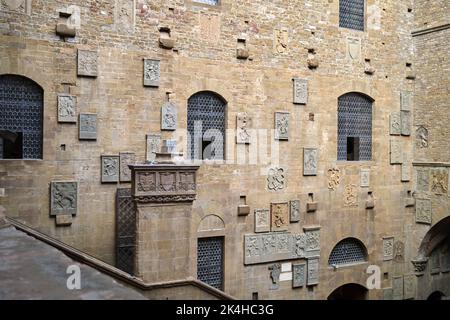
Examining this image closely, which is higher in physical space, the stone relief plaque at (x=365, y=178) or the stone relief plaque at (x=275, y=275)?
the stone relief plaque at (x=365, y=178)

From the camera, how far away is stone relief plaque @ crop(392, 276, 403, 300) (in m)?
12.5

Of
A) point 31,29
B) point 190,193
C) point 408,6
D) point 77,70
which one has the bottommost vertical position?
point 190,193

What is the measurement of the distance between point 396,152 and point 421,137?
756mm

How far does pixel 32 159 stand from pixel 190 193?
9.96 feet

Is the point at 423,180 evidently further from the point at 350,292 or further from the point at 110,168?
the point at 110,168

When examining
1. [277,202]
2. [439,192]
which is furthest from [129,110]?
[439,192]

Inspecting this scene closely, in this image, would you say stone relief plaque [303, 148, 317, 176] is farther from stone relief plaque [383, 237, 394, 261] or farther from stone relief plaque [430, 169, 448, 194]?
stone relief plaque [430, 169, 448, 194]

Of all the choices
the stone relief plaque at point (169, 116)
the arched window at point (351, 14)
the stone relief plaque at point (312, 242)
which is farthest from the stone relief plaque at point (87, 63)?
the arched window at point (351, 14)

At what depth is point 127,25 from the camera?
9281 millimetres

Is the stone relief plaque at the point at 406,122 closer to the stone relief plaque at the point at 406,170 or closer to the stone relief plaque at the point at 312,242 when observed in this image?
the stone relief plaque at the point at 406,170

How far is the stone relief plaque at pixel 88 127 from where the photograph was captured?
28.9 ft

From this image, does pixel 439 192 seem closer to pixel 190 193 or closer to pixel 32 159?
pixel 190 193

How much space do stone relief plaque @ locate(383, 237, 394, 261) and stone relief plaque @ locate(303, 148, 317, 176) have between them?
2881 millimetres

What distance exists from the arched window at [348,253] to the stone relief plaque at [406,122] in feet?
10.1
